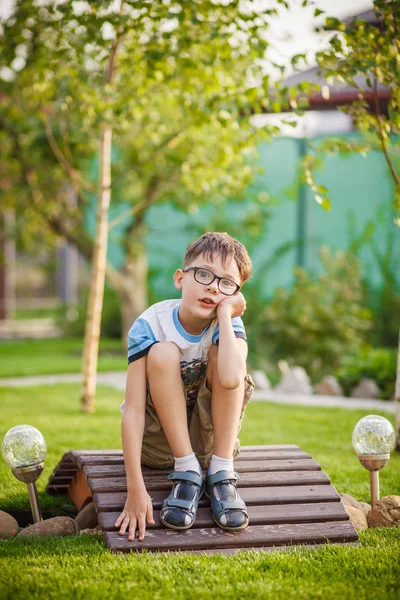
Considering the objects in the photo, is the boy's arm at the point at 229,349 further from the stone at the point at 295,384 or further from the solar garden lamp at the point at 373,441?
Answer: the stone at the point at 295,384

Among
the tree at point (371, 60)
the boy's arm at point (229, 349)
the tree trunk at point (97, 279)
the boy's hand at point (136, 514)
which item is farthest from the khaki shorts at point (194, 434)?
the tree trunk at point (97, 279)

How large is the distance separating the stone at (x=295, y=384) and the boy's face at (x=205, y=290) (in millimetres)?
4807

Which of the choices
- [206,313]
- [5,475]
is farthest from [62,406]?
[206,313]

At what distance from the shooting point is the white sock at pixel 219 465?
304cm

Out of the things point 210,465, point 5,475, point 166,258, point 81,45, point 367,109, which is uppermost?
point 81,45

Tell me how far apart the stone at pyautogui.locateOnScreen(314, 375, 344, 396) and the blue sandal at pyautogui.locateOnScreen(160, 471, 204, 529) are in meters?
4.81

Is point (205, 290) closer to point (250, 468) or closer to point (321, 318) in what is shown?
→ point (250, 468)

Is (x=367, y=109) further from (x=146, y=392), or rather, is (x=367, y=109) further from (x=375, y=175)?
(x=375, y=175)

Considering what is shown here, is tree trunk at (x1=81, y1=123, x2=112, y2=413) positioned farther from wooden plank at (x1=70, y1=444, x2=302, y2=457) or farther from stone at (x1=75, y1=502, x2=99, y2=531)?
stone at (x1=75, y1=502, x2=99, y2=531)

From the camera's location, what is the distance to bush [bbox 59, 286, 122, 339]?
499 inches

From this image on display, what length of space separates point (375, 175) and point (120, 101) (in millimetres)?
5465

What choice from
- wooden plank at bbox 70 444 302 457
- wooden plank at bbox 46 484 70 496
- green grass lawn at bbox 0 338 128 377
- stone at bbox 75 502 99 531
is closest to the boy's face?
wooden plank at bbox 70 444 302 457

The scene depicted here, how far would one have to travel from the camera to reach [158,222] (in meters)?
11.7

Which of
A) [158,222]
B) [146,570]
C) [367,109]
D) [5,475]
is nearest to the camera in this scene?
[146,570]
